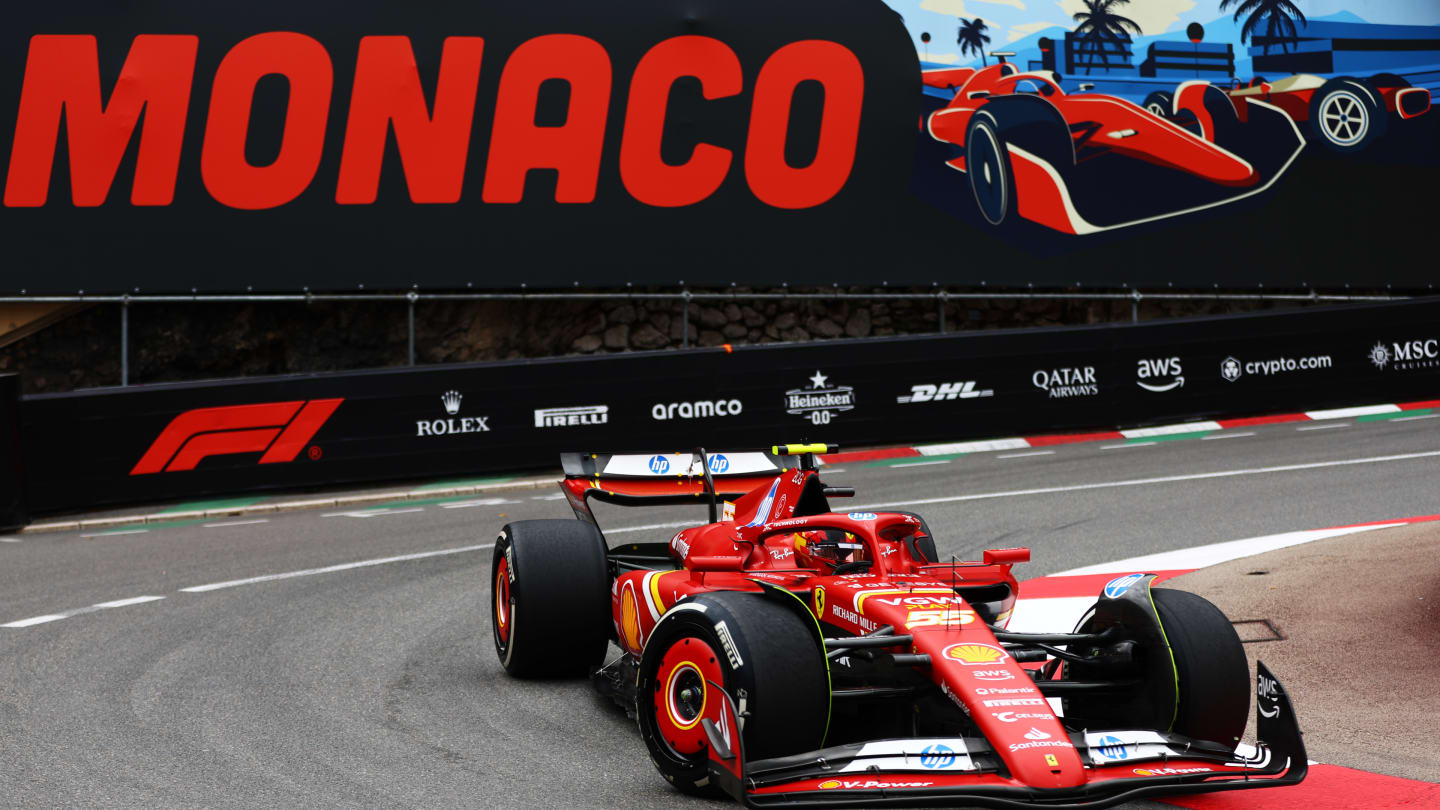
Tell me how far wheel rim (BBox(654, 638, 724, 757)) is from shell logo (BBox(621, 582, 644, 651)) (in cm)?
122

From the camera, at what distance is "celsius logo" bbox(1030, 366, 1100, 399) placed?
1855 cm

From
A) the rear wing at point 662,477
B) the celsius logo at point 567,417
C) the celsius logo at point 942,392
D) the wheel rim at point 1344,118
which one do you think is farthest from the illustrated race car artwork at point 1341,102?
the rear wing at point 662,477

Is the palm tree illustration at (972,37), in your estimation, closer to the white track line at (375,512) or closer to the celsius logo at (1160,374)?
the celsius logo at (1160,374)

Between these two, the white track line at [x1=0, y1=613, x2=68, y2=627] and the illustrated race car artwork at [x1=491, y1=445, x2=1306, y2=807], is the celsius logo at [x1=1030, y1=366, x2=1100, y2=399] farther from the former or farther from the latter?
the white track line at [x1=0, y1=613, x2=68, y2=627]

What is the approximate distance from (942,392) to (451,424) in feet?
19.1

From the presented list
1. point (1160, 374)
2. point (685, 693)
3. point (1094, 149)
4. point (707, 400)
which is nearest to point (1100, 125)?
point (1094, 149)

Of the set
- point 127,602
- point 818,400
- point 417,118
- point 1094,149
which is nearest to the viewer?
point 127,602

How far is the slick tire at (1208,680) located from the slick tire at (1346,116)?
19022 mm

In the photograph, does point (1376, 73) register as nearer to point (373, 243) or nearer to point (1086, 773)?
point (373, 243)

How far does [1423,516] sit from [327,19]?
14392 millimetres

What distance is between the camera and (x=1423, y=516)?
12.8 m

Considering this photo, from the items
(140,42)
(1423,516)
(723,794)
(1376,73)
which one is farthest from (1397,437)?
(140,42)

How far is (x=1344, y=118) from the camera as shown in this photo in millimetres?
23031

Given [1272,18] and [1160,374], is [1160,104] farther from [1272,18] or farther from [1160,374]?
[1160,374]
